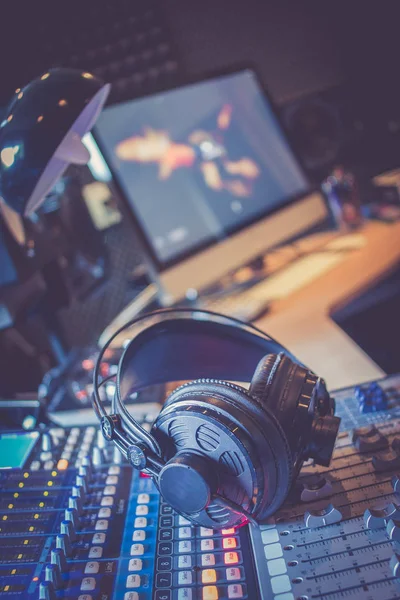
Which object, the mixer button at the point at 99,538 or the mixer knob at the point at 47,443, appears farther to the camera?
the mixer knob at the point at 47,443

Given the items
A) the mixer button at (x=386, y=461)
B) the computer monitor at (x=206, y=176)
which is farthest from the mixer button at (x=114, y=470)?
the computer monitor at (x=206, y=176)

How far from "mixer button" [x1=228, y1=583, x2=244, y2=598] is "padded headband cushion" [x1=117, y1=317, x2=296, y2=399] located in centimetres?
28

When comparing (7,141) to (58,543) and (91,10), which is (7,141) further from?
(91,10)

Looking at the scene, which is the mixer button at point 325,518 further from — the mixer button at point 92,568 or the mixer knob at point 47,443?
the mixer knob at point 47,443

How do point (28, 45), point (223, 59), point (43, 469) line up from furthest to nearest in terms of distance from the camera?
point (223, 59) < point (28, 45) < point (43, 469)

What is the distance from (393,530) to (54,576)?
1.06 ft

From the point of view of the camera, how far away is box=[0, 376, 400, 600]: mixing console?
1.56ft

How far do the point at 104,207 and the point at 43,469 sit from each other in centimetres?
108

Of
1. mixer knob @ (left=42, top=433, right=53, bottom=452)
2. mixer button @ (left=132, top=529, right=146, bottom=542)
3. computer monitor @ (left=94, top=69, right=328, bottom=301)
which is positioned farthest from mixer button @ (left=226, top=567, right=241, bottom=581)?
computer monitor @ (left=94, top=69, right=328, bottom=301)

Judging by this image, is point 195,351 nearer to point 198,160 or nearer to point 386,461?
point 386,461

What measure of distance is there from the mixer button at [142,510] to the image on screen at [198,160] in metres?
0.63

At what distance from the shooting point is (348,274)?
4.17ft

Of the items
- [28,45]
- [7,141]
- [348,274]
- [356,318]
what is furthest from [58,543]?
[28,45]

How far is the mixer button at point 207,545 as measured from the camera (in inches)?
20.6
